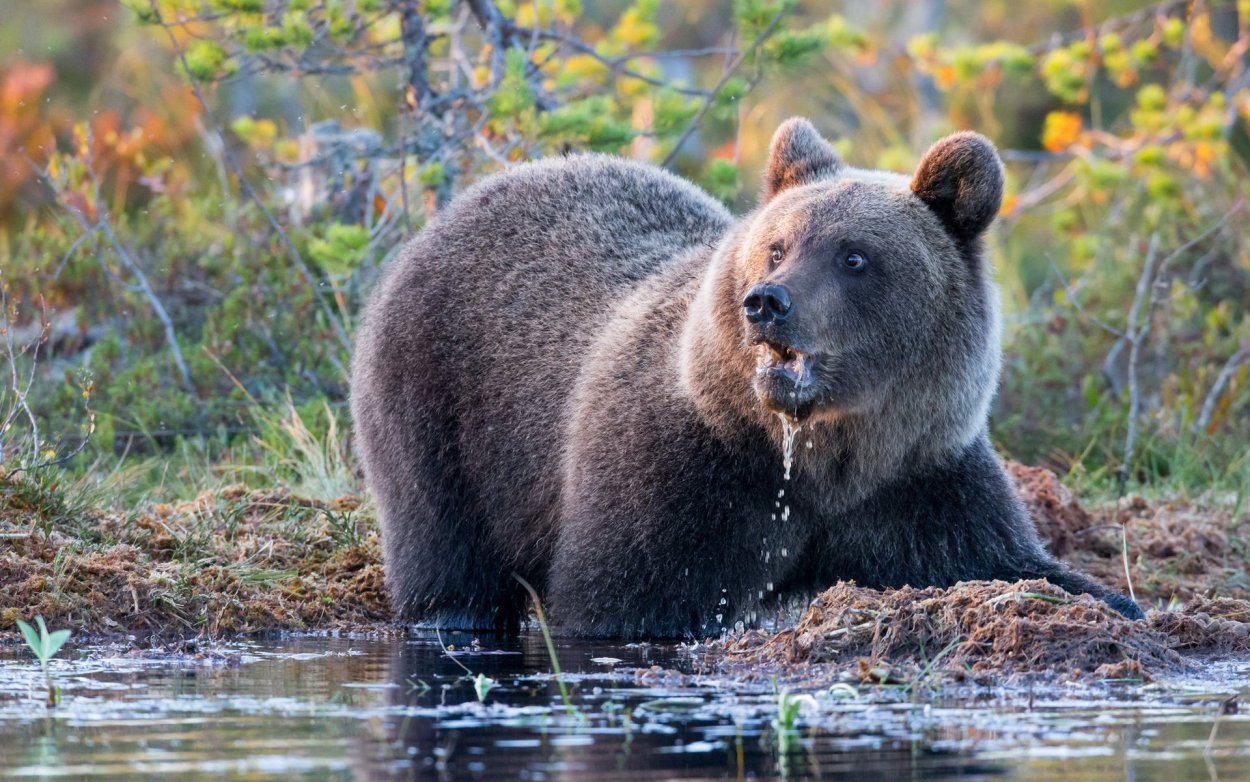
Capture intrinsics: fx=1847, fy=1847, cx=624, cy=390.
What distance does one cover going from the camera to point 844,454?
698 centimetres

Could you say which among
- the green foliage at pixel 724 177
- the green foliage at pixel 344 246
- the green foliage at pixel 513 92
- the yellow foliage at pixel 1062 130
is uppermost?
the yellow foliage at pixel 1062 130

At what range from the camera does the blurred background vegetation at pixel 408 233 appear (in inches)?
395

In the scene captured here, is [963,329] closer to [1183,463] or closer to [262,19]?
[1183,463]

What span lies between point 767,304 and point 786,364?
0.39 meters

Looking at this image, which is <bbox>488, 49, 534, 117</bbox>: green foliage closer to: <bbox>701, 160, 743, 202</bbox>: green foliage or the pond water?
<bbox>701, 160, 743, 202</bbox>: green foliage

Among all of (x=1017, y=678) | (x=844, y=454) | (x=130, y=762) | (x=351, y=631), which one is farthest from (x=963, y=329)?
Result: (x=130, y=762)

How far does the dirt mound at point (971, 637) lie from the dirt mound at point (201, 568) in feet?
7.08

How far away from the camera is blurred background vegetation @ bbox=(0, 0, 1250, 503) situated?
1003cm

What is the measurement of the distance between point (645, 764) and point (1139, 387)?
25.4 ft

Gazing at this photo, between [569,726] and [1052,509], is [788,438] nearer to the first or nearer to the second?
[569,726]

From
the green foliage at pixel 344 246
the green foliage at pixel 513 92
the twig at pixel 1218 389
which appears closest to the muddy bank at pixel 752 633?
the twig at pixel 1218 389

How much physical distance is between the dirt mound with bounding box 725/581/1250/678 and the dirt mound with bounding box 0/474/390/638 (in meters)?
2.16

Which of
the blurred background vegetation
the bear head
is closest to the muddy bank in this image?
the blurred background vegetation

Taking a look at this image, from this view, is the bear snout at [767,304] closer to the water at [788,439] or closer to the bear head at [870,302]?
the bear head at [870,302]
